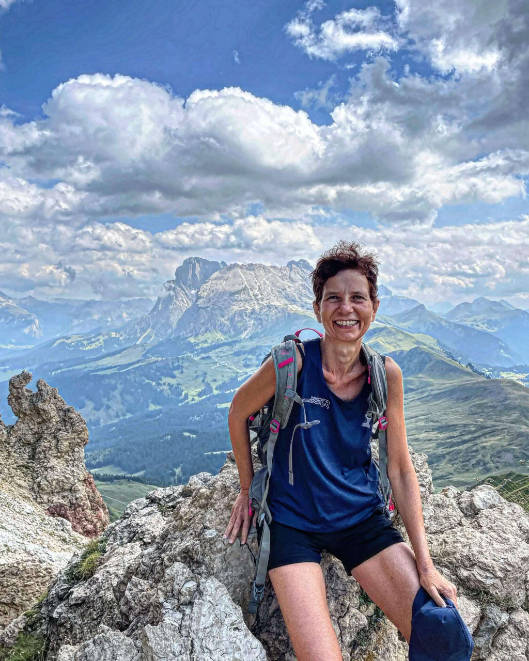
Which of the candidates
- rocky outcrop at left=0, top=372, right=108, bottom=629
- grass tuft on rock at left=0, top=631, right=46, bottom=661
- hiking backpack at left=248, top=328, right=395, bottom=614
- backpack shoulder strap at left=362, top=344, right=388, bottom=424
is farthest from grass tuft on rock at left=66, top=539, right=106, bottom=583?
backpack shoulder strap at left=362, top=344, right=388, bottom=424

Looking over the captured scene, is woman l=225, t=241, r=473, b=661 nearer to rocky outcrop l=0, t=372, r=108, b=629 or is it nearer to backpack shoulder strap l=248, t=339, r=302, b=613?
backpack shoulder strap l=248, t=339, r=302, b=613

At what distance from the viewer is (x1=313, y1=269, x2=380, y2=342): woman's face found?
6.29 meters

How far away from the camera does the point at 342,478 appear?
6.21 metres

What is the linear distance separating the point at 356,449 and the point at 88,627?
20.2 ft

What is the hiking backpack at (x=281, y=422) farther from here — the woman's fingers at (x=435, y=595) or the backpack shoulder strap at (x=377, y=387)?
the woman's fingers at (x=435, y=595)

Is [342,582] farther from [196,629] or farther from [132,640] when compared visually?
[132,640]

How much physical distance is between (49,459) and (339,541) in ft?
95.4

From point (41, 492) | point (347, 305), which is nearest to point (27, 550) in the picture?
point (41, 492)

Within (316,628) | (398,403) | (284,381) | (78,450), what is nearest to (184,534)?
(316,628)

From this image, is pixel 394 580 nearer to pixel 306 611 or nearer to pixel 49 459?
pixel 306 611

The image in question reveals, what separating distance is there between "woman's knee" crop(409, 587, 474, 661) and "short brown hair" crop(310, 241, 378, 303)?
14.5 feet

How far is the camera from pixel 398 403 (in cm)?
662

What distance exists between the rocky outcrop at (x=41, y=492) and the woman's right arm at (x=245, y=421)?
437 inches

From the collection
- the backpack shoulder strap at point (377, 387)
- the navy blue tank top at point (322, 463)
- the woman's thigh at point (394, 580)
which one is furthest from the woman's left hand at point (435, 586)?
the backpack shoulder strap at point (377, 387)
